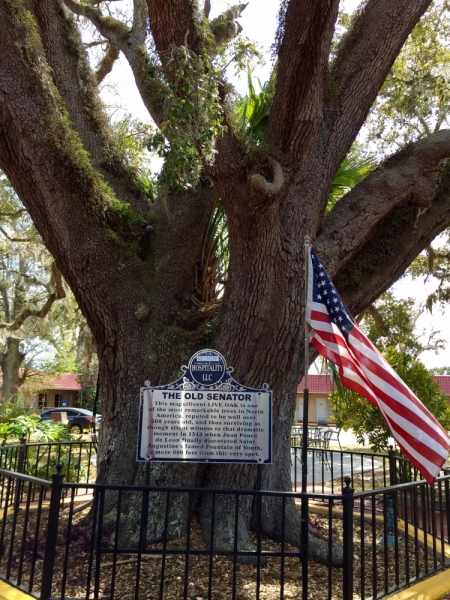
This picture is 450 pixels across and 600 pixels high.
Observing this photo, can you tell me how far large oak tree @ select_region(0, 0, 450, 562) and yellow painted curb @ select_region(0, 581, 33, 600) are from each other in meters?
1.42

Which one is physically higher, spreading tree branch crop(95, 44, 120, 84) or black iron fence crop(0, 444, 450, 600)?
spreading tree branch crop(95, 44, 120, 84)

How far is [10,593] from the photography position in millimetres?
3912

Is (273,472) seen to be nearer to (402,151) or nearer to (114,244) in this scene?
(114,244)

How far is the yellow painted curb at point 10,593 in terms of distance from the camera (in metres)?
3.81

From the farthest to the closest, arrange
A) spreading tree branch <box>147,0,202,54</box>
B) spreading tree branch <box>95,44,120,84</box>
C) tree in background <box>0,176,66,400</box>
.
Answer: tree in background <box>0,176,66,400</box>
spreading tree branch <box>95,44,120,84</box>
spreading tree branch <box>147,0,202,54</box>

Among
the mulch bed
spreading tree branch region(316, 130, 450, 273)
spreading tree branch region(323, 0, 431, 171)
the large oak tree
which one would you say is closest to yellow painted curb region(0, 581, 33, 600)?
the mulch bed

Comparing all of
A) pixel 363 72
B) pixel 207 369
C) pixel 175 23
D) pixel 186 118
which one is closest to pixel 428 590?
pixel 207 369

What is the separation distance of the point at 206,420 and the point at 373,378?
4.97 ft

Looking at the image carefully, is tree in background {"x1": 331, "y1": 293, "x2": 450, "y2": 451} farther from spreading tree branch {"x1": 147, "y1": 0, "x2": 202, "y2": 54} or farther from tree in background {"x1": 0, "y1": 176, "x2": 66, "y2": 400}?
tree in background {"x1": 0, "y1": 176, "x2": 66, "y2": 400}

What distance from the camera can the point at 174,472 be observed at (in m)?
5.29

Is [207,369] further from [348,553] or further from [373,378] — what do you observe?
[348,553]

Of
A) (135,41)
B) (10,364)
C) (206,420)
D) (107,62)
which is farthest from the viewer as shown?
(10,364)

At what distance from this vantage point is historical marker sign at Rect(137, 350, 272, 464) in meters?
4.66

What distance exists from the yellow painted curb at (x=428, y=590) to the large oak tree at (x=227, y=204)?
1.44m
